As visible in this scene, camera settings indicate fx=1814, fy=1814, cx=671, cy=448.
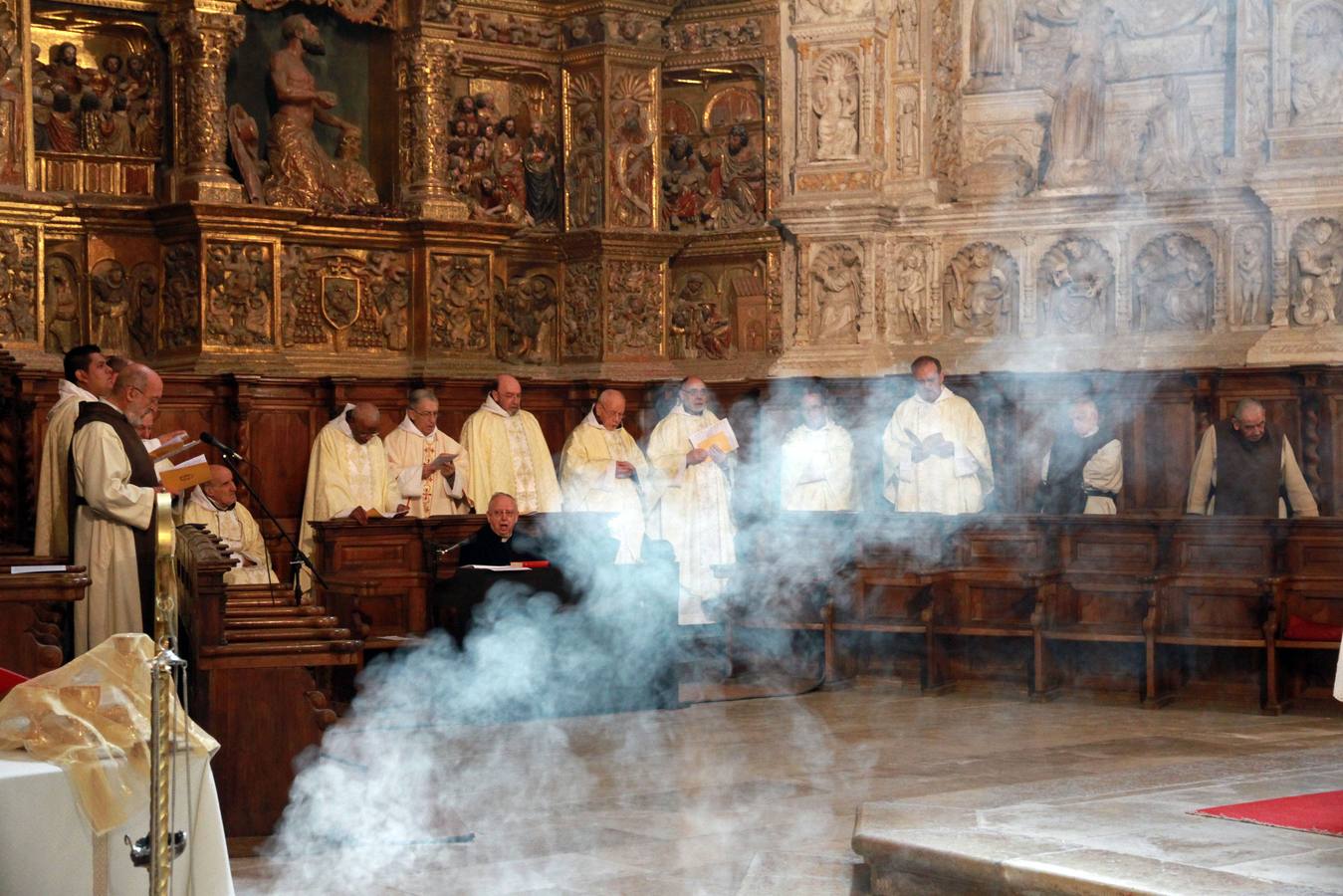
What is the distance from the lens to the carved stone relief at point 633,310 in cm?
1379

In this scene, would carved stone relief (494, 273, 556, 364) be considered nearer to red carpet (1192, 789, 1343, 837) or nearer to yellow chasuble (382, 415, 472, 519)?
yellow chasuble (382, 415, 472, 519)

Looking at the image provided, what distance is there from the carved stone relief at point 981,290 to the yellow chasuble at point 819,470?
1419mm

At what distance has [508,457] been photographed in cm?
1240

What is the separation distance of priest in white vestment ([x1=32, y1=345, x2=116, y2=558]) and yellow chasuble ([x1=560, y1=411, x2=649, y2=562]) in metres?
3.93

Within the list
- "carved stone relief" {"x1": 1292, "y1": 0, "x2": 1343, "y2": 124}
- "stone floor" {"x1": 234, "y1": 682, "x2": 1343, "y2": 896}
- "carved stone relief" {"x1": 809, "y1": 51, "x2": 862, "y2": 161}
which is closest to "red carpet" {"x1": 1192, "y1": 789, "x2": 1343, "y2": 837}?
"stone floor" {"x1": 234, "y1": 682, "x2": 1343, "y2": 896}

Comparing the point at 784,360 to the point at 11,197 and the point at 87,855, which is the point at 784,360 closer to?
the point at 11,197

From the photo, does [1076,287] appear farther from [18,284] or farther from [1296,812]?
[1296,812]

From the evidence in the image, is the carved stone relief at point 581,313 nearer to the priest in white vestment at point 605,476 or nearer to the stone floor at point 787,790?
the priest in white vestment at point 605,476

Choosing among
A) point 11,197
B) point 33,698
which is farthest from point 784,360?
point 33,698

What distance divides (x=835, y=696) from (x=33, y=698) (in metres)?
6.79

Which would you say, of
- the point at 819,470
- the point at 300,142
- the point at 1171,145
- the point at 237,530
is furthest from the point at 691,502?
the point at 1171,145

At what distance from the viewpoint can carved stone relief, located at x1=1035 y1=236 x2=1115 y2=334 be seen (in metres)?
12.8

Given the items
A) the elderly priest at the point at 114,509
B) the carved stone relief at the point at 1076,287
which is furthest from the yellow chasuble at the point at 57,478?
the carved stone relief at the point at 1076,287

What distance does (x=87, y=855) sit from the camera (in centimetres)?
395
